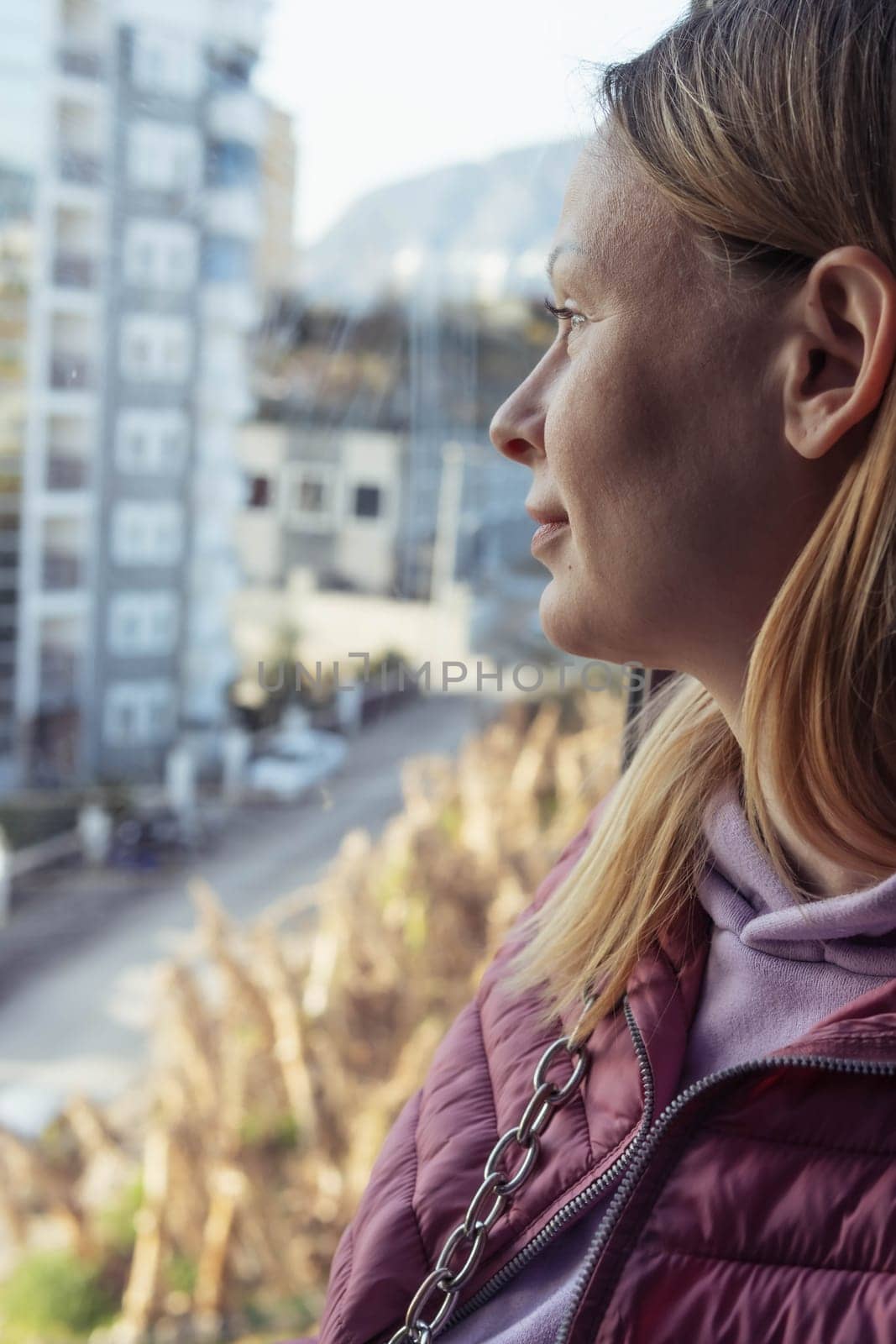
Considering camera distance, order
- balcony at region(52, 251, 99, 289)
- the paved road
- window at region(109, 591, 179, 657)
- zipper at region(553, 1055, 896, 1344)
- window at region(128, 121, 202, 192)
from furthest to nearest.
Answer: the paved road, window at region(109, 591, 179, 657), balcony at region(52, 251, 99, 289), window at region(128, 121, 202, 192), zipper at region(553, 1055, 896, 1344)

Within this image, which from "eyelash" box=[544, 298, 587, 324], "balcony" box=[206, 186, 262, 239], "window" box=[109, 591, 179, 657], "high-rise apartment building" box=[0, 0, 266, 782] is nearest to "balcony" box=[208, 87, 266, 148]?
"high-rise apartment building" box=[0, 0, 266, 782]

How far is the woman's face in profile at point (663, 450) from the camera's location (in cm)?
44

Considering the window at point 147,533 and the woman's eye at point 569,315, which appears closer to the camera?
the woman's eye at point 569,315

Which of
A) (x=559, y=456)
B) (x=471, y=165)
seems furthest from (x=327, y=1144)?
(x=559, y=456)

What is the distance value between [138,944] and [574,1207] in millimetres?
2230

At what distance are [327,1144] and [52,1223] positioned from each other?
592 millimetres

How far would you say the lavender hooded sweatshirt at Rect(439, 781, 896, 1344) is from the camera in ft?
1.42

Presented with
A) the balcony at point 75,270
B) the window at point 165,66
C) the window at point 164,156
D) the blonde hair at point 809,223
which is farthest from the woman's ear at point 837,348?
the balcony at point 75,270

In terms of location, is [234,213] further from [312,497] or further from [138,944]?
[138,944]

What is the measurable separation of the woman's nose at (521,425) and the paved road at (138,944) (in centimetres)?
183

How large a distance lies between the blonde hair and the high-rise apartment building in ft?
5.05

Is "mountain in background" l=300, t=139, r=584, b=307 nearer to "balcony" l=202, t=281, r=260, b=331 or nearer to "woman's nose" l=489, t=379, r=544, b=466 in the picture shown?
"balcony" l=202, t=281, r=260, b=331

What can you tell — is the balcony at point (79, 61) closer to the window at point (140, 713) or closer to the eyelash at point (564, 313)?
the window at point (140, 713)

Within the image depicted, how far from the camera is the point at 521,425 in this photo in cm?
49
